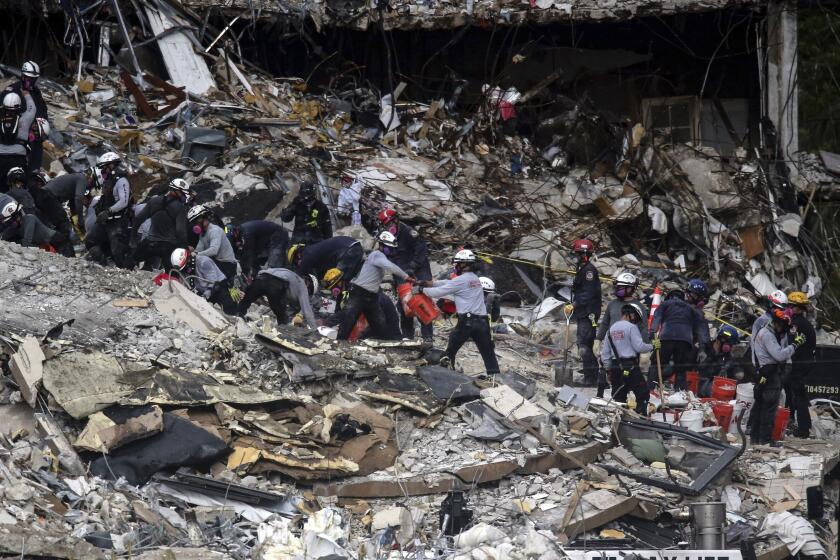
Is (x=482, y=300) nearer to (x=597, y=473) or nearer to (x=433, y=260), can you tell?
(x=597, y=473)

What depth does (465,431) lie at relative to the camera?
37.4 ft

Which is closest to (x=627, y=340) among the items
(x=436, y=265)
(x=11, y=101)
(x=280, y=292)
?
(x=280, y=292)

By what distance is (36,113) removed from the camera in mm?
14844

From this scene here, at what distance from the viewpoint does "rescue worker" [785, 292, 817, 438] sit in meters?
12.9

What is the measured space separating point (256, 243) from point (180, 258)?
1.93 meters

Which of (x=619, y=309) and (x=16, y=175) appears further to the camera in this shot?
(x=16, y=175)

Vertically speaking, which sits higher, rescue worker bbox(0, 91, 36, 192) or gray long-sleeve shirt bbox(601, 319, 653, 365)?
rescue worker bbox(0, 91, 36, 192)

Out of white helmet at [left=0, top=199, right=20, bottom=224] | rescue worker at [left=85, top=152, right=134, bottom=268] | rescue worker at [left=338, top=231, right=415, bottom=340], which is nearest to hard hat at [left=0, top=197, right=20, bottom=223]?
white helmet at [left=0, top=199, right=20, bottom=224]

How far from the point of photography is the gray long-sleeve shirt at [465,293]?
42.0ft

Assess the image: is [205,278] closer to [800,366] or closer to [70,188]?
[70,188]

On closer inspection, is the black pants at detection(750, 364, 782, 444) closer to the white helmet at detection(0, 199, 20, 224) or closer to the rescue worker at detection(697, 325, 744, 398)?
the rescue worker at detection(697, 325, 744, 398)

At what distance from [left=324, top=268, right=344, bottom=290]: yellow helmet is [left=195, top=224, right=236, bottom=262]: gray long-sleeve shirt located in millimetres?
1050

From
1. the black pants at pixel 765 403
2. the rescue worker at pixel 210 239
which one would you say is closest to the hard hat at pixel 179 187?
the rescue worker at pixel 210 239

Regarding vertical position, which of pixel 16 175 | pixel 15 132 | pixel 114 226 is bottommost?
pixel 114 226
